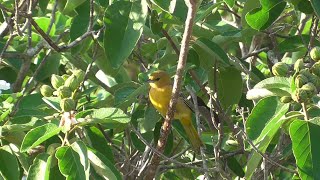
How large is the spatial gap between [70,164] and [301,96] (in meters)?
0.88

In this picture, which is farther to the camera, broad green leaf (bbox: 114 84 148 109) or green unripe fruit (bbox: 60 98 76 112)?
broad green leaf (bbox: 114 84 148 109)

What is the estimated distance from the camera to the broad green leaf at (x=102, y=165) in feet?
9.44

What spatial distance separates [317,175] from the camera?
264 centimetres

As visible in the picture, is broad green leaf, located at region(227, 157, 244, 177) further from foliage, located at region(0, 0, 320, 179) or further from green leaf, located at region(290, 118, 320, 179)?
green leaf, located at region(290, 118, 320, 179)

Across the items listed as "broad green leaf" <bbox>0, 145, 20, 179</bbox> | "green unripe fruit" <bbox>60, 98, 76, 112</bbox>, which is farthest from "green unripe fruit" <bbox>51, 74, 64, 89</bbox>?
"broad green leaf" <bbox>0, 145, 20, 179</bbox>

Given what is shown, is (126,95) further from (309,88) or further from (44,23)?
(309,88)

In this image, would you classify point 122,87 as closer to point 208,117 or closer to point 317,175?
point 208,117

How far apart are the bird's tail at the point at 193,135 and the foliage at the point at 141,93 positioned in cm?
6

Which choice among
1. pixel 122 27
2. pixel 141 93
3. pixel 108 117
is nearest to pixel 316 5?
pixel 122 27

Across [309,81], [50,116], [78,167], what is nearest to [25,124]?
[50,116]

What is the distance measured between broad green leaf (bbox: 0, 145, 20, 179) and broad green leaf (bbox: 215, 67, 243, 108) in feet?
3.65

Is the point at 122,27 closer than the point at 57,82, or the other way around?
the point at 57,82

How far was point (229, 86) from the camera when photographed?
3.71 meters

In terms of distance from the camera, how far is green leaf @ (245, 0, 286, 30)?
310 cm
